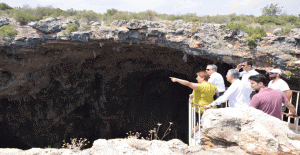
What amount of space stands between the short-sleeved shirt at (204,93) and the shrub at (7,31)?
811 centimetres

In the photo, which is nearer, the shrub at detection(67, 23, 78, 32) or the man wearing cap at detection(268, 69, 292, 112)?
the man wearing cap at detection(268, 69, 292, 112)

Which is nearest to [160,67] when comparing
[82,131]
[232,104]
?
[82,131]

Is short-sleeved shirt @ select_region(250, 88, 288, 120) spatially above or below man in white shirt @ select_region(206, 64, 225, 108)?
below

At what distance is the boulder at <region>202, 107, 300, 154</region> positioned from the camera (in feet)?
7.83

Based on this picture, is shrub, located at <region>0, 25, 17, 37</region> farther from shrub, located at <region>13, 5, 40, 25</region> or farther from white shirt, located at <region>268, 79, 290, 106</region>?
white shirt, located at <region>268, 79, 290, 106</region>

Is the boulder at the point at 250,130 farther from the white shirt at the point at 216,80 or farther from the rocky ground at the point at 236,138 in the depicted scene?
the white shirt at the point at 216,80

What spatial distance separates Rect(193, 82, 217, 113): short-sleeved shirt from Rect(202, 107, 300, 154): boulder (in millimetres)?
776

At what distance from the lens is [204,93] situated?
12.6ft

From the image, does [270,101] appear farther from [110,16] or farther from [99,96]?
[99,96]

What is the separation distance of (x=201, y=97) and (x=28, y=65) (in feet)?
29.1

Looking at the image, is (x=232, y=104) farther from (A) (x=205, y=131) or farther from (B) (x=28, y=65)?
(B) (x=28, y=65)

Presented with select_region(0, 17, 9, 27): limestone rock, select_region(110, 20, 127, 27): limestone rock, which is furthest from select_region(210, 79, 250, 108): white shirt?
select_region(0, 17, 9, 27): limestone rock

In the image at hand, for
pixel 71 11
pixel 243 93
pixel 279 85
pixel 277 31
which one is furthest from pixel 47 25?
pixel 277 31

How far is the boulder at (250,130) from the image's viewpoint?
239 cm
